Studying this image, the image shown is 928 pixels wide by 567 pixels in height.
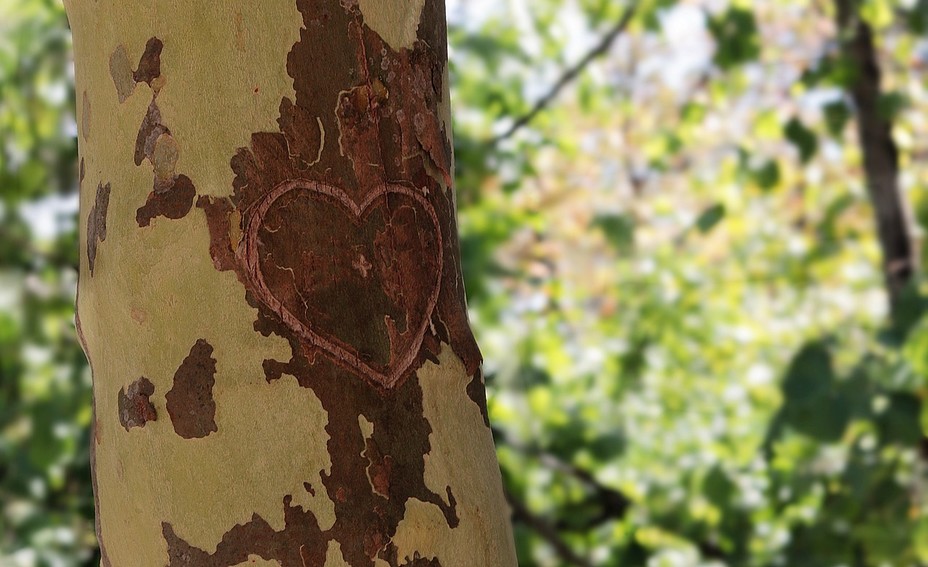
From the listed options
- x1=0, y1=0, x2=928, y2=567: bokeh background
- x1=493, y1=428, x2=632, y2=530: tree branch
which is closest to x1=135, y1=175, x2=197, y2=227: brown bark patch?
x1=0, y1=0, x2=928, y2=567: bokeh background

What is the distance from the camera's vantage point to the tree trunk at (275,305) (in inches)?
16.3

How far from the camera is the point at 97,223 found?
0.46m

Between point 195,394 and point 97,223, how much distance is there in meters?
0.10

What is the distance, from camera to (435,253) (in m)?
0.46

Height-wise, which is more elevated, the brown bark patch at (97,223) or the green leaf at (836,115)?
the green leaf at (836,115)

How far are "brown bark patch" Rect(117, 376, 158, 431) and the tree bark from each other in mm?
1728

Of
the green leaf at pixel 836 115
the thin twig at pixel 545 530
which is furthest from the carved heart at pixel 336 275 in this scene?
the green leaf at pixel 836 115

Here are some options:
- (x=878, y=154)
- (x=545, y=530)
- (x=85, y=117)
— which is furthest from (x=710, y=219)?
(x=85, y=117)

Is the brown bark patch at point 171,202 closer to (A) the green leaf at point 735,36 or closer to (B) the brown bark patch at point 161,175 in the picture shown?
(B) the brown bark patch at point 161,175

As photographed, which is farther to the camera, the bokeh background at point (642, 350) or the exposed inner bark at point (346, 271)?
the bokeh background at point (642, 350)

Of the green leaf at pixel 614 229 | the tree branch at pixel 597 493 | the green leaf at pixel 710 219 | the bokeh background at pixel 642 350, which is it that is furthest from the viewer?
the green leaf at pixel 614 229

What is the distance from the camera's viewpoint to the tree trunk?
1.36 ft

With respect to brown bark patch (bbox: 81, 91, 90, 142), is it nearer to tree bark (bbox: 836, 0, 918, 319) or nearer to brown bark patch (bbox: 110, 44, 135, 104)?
brown bark patch (bbox: 110, 44, 135, 104)

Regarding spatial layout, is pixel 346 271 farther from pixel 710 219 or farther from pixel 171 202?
pixel 710 219
